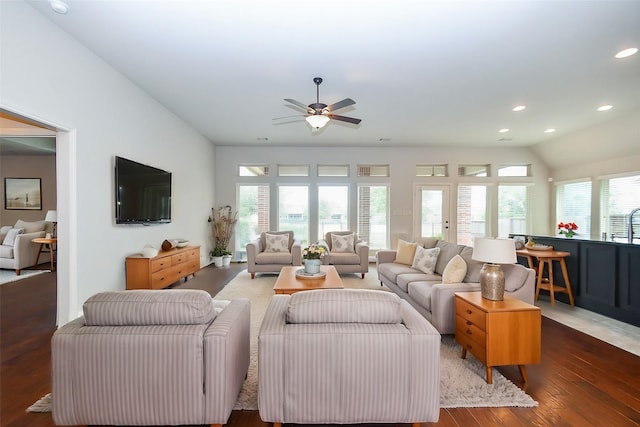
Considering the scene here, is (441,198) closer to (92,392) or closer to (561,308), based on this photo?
(561,308)

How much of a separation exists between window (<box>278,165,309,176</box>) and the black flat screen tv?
2.94 meters

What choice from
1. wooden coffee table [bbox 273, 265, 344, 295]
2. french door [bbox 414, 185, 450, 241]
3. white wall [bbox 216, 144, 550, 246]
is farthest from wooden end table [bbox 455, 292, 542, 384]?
french door [bbox 414, 185, 450, 241]

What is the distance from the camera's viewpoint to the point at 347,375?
148 cm

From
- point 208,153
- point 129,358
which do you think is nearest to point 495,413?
point 129,358

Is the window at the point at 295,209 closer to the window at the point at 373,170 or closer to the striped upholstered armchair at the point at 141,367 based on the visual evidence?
the window at the point at 373,170

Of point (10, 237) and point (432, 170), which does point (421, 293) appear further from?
point (10, 237)

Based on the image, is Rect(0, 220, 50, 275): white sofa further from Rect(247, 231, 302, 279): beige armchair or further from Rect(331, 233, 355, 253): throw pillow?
Rect(331, 233, 355, 253): throw pillow

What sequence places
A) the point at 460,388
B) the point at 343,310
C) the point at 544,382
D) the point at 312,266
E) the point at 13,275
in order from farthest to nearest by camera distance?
the point at 13,275 → the point at 312,266 → the point at 544,382 → the point at 460,388 → the point at 343,310

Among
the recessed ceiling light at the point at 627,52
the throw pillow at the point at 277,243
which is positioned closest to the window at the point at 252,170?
the throw pillow at the point at 277,243

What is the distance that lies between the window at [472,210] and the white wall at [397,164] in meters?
0.19

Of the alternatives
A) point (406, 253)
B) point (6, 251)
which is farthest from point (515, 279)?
point (6, 251)

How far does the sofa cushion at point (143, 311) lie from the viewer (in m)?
1.48

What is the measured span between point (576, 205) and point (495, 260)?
5992mm

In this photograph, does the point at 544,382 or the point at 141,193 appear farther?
the point at 141,193
